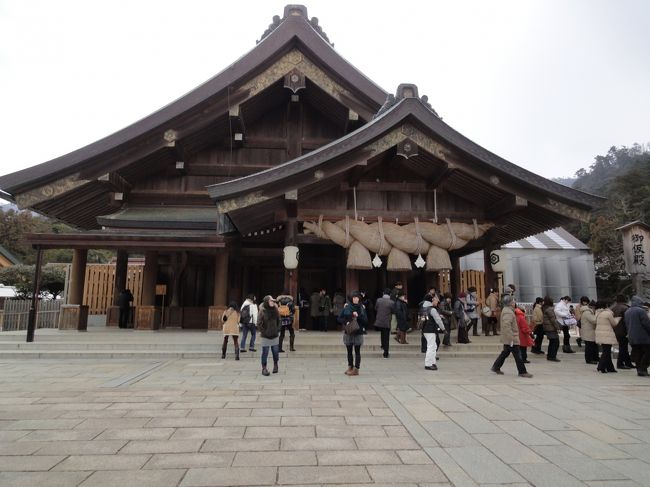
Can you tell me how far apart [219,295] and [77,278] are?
4697mm

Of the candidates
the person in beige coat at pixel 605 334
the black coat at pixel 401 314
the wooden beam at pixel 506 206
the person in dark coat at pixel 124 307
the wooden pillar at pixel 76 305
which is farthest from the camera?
the person in dark coat at pixel 124 307

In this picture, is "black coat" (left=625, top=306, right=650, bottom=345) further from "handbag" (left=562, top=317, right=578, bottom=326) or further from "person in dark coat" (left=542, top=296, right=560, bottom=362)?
"handbag" (left=562, top=317, right=578, bottom=326)

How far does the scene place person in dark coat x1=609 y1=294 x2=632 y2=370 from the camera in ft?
26.7

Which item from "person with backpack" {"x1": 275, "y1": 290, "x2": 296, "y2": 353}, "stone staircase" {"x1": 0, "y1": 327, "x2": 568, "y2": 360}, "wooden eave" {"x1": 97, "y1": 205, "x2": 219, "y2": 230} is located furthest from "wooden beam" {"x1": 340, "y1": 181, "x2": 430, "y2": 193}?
"wooden eave" {"x1": 97, "y1": 205, "x2": 219, "y2": 230}

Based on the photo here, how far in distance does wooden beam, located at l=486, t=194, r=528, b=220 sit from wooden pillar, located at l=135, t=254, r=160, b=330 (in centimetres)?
1043

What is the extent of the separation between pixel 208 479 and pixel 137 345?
24.7 ft

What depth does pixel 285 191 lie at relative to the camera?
9.72 metres

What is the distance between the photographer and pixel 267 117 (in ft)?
46.8

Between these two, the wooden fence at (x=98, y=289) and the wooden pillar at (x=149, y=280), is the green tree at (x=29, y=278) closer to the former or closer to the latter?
the wooden fence at (x=98, y=289)

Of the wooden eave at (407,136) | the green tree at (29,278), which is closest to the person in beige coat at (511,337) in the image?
the wooden eave at (407,136)

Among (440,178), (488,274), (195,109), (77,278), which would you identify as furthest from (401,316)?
(77,278)

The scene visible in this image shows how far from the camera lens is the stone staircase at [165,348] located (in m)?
8.82

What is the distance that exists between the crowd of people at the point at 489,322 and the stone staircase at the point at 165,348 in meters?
0.35

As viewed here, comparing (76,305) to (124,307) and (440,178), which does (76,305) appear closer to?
(124,307)
